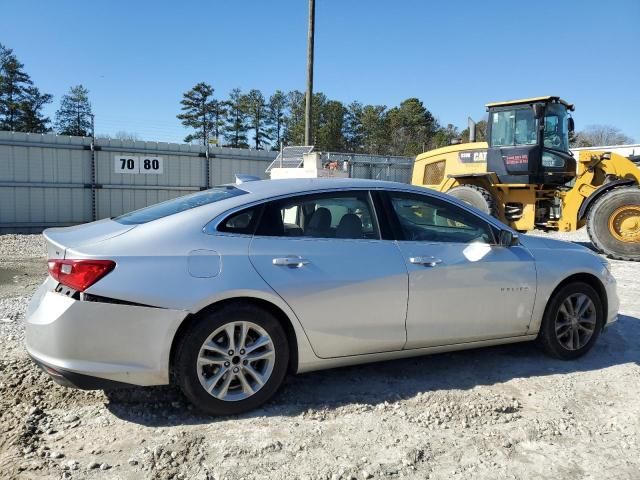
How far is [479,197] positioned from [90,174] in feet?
35.2

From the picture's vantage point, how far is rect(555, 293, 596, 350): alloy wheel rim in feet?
14.8

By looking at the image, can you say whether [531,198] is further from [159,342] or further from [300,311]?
[159,342]

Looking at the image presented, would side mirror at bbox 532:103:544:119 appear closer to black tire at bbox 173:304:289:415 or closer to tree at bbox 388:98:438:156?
black tire at bbox 173:304:289:415

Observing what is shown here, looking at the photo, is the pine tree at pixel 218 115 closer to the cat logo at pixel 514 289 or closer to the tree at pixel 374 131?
the tree at pixel 374 131

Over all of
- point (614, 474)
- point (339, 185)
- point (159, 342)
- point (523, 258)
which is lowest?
point (614, 474)

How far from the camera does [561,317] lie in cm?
454

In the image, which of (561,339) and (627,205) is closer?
(561,339)

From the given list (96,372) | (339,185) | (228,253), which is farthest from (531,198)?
(96,372)

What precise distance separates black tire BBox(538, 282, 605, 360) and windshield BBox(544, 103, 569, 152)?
6989 millimetres

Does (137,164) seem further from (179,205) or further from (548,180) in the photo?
(179,205)

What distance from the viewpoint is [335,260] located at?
3.61 m

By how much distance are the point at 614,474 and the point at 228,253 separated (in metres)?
2.48

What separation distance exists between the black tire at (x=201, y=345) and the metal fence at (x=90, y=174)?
43.4 feet

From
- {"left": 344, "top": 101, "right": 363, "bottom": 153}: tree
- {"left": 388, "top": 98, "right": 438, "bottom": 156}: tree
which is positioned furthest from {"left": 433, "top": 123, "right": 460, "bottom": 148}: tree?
{"left": 344, "top": 101, "right": 363, "bottom": 153}: tree
